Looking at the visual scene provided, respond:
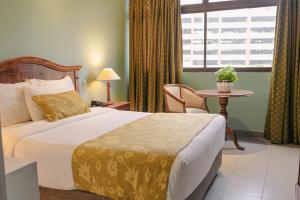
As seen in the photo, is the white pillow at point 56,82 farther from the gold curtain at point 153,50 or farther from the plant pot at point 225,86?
the plant pot at point 225,86

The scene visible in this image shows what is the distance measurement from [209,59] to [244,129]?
1.36 m

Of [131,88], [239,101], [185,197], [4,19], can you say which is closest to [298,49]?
[239,101]

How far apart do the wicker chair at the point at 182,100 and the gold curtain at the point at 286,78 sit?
1.08m

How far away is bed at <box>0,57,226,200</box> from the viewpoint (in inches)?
74.9

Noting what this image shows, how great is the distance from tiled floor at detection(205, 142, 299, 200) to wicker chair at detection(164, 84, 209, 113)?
2.47ft

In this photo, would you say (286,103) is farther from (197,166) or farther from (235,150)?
(197,166)

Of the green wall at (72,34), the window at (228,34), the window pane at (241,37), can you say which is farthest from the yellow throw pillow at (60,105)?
the window pane at (241,37)

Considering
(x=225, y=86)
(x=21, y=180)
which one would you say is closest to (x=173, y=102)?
(x=225, y=86)

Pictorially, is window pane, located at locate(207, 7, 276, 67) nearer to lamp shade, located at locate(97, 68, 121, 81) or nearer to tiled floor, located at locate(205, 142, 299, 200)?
tiled floor, located at locate(205, 142, 299, 200)

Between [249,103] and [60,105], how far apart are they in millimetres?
3102

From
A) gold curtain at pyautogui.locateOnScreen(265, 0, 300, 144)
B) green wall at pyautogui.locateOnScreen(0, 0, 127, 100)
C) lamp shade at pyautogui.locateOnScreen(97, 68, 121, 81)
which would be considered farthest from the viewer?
lamp shade at pyautogui.locateOnScreen(97, 68, 121, 81)

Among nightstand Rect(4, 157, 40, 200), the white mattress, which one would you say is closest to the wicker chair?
the white mattress

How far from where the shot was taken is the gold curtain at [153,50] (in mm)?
4918

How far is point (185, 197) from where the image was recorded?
190cm
